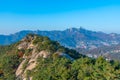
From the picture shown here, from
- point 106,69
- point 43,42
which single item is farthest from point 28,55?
point 106,69

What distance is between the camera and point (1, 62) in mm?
91250

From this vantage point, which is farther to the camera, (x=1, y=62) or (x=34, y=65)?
(x=1, y=62)

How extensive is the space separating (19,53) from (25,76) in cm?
2065

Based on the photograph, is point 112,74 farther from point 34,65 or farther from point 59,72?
point 34,65

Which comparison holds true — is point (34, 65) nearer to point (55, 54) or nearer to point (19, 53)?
point (55, 54)

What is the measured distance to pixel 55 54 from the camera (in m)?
76.8

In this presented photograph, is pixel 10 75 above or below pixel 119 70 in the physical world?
below

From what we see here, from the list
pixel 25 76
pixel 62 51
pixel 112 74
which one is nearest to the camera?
pixel 112 74

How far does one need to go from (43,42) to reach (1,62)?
1330cm

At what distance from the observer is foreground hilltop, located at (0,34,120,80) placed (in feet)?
197

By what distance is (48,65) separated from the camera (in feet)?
236

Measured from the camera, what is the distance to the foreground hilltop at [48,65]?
60031 millimetres

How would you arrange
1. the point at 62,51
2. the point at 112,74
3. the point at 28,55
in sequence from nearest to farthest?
the point at 112,74
the point at 62,51
the point at 28,55

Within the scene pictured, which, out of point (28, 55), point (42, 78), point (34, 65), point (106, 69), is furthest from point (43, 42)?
point (106, 69)
